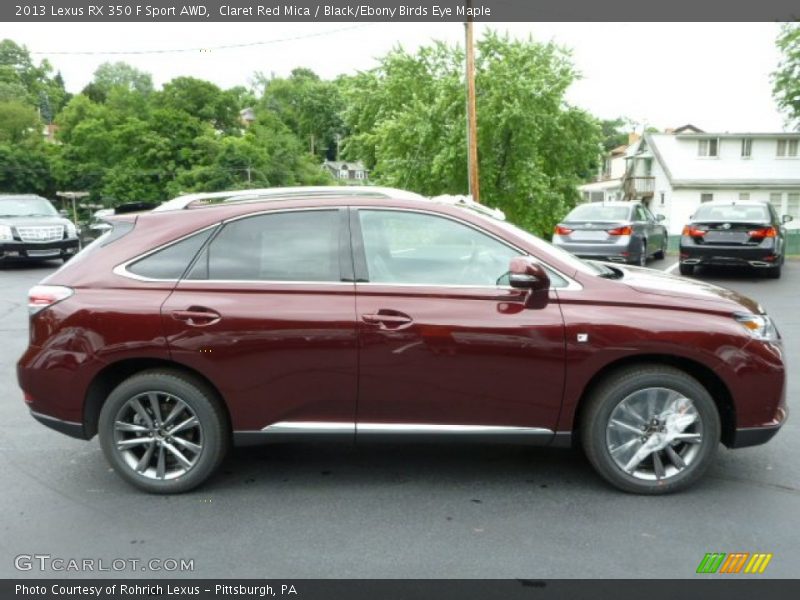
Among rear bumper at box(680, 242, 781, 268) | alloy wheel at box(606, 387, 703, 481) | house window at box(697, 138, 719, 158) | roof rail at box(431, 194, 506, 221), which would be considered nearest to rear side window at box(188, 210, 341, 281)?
roof rail at box(431, 194, 506, 221)

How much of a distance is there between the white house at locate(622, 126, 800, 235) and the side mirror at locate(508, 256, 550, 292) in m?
39.9

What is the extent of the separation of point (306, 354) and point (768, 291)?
452 inches

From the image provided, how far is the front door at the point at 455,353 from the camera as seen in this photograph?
4031 millimetres

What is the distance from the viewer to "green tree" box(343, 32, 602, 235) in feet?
95.3

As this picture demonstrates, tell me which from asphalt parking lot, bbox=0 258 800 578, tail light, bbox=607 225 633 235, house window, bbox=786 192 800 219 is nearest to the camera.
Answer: asphalt parking lot, bbox=0 258 800 578

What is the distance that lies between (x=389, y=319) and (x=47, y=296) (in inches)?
78.1

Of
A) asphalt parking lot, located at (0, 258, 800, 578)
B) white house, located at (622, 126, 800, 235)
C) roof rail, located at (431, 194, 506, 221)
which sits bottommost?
asphalt parking lot, located at (0, 258, 800, 578)

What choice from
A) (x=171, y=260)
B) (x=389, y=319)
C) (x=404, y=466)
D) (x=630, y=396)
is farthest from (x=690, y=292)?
(x=171, y=260)

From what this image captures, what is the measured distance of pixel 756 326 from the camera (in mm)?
4141

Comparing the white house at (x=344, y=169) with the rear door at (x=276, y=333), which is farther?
the white house at (x=344, y=169)

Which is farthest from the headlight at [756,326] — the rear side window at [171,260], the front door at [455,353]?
the rear side window at [171,260]

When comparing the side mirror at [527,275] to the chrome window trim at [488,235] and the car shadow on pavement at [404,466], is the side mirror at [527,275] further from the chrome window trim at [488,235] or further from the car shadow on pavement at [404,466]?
the car shadow on pavement at [404,466]

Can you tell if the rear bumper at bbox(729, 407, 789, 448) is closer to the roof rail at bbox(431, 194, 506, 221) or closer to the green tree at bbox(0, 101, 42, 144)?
the roof rail at bbox(431, 194, 506, 221)

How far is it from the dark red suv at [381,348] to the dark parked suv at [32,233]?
13.9 meters
